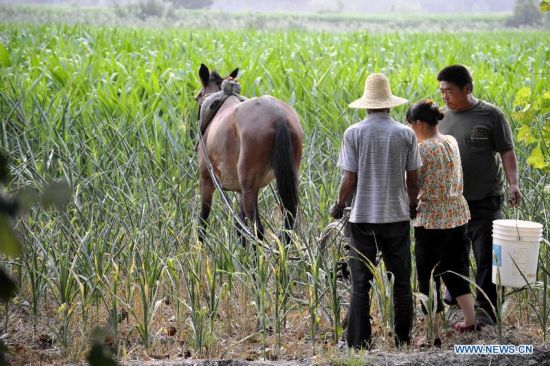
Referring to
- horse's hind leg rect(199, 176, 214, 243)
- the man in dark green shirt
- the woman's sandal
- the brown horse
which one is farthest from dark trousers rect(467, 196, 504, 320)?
horse's hind leg rect(199, 176, 214, 243)

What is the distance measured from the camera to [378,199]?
13.4 feet

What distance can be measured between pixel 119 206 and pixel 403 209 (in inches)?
86.6

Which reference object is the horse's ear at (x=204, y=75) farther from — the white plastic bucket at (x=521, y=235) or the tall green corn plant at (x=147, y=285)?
the white plastic bucket at (x=521, y=235)

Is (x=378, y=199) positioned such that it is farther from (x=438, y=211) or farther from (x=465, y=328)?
(x=465, y=328)

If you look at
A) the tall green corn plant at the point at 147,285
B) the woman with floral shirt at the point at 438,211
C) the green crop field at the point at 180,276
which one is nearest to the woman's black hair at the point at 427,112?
the woman with floral shirt at the point at 438,211

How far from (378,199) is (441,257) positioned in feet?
2.03

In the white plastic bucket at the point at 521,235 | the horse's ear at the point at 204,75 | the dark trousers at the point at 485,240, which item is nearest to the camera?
the white plastic bucket at the point at 521,235

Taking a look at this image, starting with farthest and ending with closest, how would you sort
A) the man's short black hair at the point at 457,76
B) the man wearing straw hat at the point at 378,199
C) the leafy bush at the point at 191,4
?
1. the leafy bush at the point at 191,4
2. the man's short black hair at the point at 457,76
3. the man wearing straw hat at the point at 378,199

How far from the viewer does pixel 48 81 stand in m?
11.5

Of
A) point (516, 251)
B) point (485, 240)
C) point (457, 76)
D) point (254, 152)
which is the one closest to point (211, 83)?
point (254, 152)

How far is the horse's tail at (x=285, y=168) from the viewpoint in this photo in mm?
5820

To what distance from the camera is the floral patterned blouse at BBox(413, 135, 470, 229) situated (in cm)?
432

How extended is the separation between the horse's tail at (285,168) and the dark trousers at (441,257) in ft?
4.86

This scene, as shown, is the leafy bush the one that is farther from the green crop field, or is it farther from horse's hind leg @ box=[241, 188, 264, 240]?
horse's hind leg @ box=[241, 188, 264, 240]
